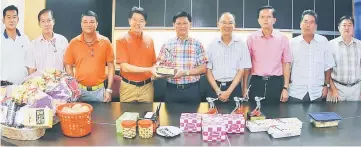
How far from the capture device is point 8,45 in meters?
3.34

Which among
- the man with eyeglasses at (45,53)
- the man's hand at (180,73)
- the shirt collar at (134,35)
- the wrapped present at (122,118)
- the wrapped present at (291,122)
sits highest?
the shirt collar at (134,35)

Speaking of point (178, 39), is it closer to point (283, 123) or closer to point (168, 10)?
point (283, 123)

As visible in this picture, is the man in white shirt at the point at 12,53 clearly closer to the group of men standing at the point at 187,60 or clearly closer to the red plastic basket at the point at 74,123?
the group of men standing at the point at 187,60

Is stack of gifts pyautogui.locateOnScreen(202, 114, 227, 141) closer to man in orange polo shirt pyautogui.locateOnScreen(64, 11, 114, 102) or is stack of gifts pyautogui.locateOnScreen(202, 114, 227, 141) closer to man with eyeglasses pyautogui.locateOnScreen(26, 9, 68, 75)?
man in orange polo shirt pyautogui.locateOnScreen(64, 11, 114, 102)

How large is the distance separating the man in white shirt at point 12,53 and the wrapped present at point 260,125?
2.35 m

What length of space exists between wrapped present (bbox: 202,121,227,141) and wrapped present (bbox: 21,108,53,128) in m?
0.83

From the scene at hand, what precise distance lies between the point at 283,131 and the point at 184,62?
141cm

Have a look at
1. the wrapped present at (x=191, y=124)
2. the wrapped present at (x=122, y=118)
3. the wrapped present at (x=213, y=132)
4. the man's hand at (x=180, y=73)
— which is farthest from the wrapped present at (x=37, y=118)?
the man's hand at (x=180, y=73)

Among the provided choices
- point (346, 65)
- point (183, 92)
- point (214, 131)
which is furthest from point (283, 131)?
point (346, 65)

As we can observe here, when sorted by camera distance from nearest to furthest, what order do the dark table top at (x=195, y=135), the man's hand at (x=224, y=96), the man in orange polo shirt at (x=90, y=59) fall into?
the dark table top at (x=195, y=135) → the man's hand at (x=224, y=96) → the man in orange polo shirt at (x=90, y=59)

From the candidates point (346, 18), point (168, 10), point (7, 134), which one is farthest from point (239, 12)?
point (7, 134)

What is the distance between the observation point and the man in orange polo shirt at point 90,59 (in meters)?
3.09

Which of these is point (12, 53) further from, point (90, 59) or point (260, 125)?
point (260, 125)

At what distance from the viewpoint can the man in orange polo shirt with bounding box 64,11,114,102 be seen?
3090 millimetres
